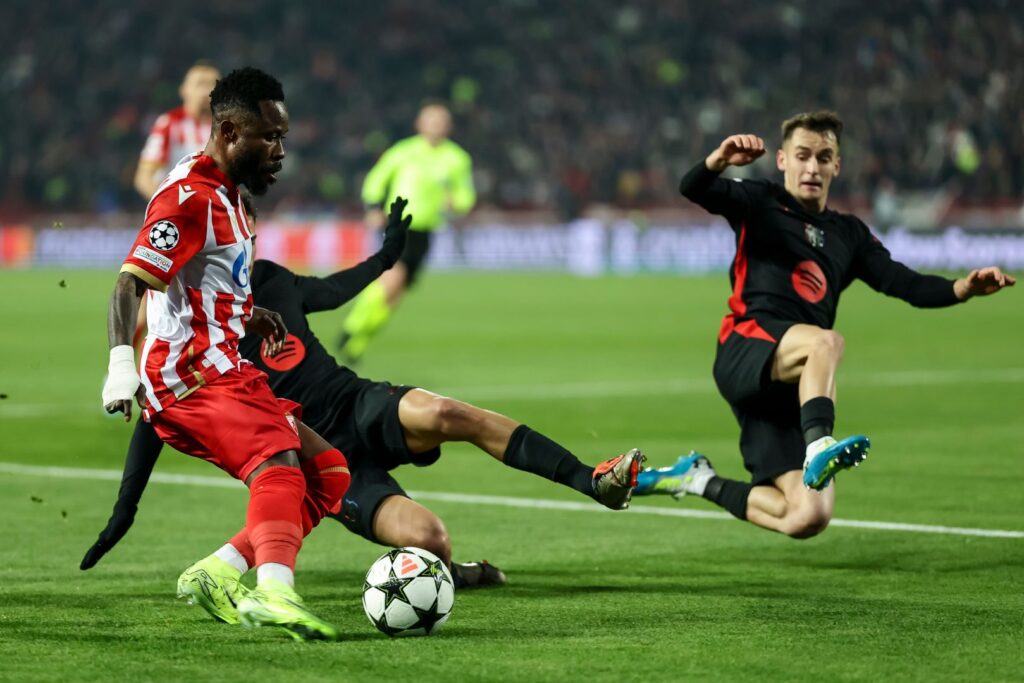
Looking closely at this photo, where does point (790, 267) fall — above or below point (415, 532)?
above

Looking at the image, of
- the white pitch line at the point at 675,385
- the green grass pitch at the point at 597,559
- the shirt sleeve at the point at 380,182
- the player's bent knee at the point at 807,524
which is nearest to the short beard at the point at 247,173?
the green grass pitch at the point at 597,559

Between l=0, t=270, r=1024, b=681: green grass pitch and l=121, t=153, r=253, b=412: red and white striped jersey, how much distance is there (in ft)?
2.53

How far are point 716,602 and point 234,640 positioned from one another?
1.63 metres

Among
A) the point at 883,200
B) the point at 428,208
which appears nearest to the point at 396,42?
the point at 883,200

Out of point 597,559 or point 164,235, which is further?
point 597,559

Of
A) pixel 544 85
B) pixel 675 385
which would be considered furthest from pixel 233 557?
pixel 544 85

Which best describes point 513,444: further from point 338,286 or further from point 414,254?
point 414,254

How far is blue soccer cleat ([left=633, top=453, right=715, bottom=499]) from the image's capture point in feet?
22.8

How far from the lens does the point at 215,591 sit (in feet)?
15.9

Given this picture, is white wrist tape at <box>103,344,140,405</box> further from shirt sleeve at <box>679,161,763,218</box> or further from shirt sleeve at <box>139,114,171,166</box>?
shirt sleeve at <box>139,114,171,166</box>

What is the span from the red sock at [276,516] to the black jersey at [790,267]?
2707mm

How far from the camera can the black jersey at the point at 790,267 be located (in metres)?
6.86

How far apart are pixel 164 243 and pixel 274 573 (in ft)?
3.19

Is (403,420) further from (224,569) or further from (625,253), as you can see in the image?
(625,253)
